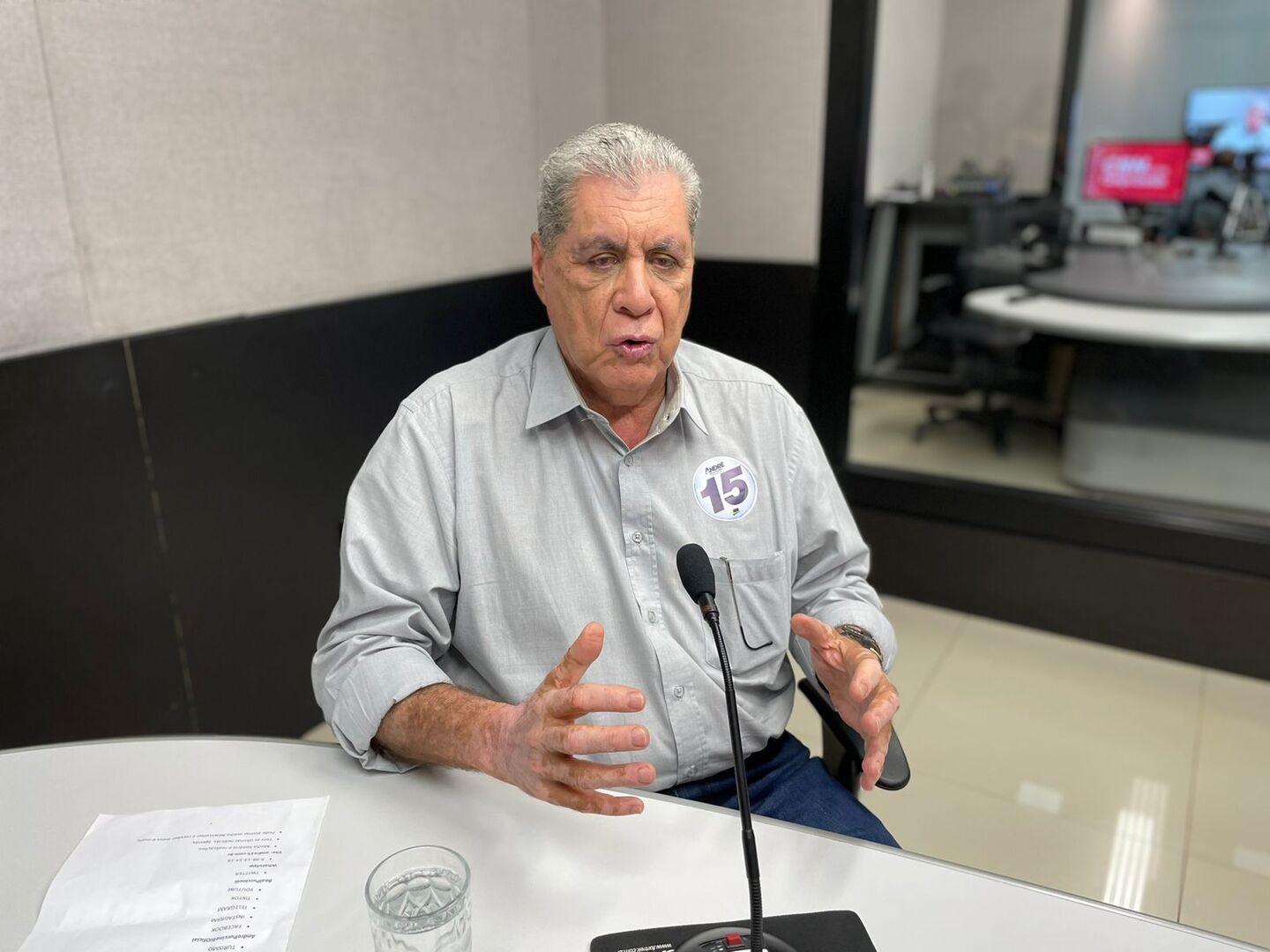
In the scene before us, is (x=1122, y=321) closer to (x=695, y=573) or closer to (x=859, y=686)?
(x=859, y=686)

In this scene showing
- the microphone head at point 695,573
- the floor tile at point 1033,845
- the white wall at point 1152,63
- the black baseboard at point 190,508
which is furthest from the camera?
the white wall at point 1152,63

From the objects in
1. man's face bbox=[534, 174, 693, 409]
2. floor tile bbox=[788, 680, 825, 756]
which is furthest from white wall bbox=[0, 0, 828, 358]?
floor tile bbox=[788, 680, 825, 756]

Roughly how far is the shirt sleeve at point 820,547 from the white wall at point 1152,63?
84.2 inches

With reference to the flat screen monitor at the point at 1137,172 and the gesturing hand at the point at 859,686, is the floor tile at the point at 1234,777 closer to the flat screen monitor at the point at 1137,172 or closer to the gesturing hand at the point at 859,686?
the gesturing hand at the point at 859,686

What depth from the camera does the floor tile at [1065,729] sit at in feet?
7.19

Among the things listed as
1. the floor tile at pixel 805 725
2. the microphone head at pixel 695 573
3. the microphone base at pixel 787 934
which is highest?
the microphone head at pixel 695 573

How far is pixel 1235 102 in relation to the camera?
262 cm

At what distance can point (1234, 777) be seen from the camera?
2.27 m

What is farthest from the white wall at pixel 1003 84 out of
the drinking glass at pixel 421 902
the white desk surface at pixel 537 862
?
the drinking glass at pixel 421 902

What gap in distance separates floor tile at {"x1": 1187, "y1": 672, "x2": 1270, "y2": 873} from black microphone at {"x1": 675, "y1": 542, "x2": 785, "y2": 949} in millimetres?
1684

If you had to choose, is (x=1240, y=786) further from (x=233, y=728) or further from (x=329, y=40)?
(x=329, y=40)

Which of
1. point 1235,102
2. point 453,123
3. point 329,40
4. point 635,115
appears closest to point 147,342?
point 329,40

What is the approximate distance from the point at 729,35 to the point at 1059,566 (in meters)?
2.07

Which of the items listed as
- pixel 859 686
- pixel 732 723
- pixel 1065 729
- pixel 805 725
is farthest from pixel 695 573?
pixel 1065 729
